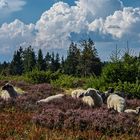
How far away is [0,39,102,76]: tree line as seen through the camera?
368ft

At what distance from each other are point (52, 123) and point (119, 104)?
6435 mm

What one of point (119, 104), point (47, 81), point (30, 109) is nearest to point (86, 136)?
point (30, 109)

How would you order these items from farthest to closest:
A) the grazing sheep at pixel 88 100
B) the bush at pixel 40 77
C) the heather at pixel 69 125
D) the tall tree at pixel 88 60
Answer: the tall tree at pixel 88 60 < the bush at pixel 40 77 < the grazing sheep at pixel 88 100 < the heather at pixel 69 125

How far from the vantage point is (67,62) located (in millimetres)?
127500

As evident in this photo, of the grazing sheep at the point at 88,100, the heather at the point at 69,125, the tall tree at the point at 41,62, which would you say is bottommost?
the heather at the point at 69,125

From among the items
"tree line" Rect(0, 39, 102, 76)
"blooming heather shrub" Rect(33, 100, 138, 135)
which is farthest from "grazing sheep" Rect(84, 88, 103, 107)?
"tree line" Rect(0, 39, 102, 76)

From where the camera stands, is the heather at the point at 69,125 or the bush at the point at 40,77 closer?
the heather at the point at 69,125

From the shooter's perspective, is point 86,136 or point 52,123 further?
point 52,123

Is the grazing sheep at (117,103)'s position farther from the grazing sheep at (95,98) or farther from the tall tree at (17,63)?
the tall tree at (17,63)

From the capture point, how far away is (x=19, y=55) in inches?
5684

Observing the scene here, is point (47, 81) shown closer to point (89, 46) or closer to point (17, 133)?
point (17, 133)

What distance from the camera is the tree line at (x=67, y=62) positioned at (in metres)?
112

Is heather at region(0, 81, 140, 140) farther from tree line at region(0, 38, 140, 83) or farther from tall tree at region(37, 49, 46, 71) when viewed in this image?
tall tree at region(37, 49, 46, 71)

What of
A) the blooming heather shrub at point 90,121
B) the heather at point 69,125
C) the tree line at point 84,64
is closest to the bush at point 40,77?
the tree line at point 84,64
